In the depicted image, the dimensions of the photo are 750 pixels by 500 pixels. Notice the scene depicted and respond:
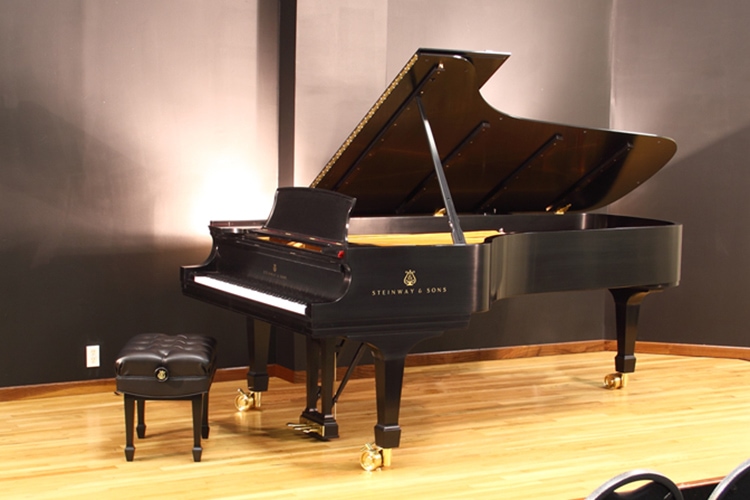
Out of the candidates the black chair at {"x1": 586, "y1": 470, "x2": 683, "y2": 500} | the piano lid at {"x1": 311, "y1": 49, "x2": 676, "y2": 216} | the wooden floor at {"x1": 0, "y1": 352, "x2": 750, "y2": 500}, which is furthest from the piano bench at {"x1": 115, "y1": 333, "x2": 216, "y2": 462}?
the black chair at {"x1": 586, "y1": 470, "x2": 683, "y2": 500}

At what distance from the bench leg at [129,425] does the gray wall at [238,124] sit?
130 centimetres

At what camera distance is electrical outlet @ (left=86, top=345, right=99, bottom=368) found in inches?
216

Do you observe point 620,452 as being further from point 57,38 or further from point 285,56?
point 57,38

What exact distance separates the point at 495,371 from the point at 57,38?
3.24 m

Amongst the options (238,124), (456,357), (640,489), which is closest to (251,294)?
(238,124)

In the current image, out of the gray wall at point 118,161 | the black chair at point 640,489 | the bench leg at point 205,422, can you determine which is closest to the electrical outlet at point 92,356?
the gray wall at point 118,161

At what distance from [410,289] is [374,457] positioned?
0.73 m

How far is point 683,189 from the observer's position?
22.4ft

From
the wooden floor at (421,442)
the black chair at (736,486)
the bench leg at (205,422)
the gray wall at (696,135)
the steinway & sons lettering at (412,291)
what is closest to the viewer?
the black chair at (736,486)

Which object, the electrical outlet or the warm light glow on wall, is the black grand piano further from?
the electrical outlet

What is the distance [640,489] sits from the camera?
7.14 ft

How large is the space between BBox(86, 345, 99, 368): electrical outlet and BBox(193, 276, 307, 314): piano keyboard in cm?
→ 95

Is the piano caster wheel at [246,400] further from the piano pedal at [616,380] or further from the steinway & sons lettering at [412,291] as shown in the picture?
the piano pedal at [616,380]

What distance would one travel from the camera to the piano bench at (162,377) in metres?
4.21
